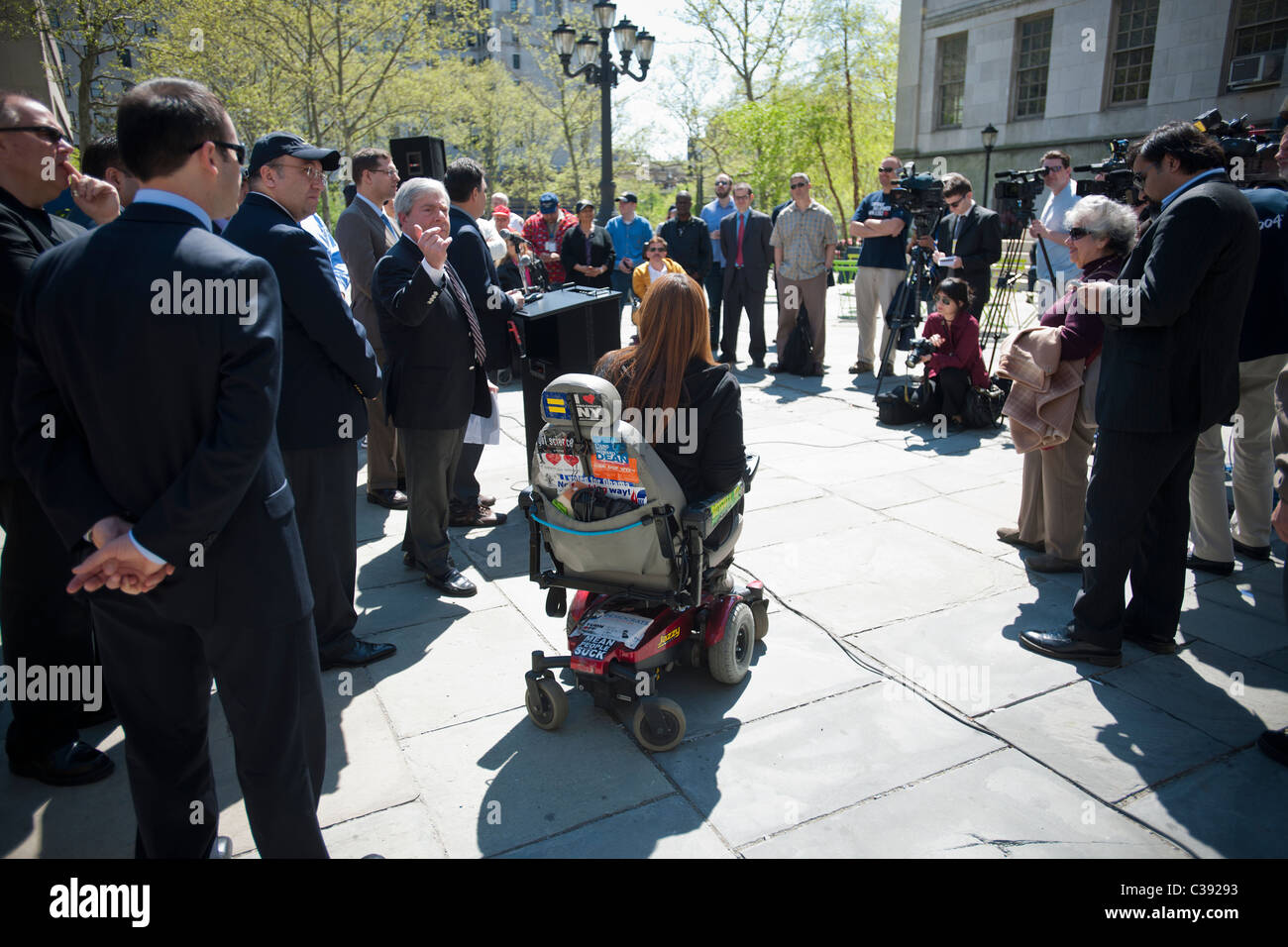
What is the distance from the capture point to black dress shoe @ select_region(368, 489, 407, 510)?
564 centimetres

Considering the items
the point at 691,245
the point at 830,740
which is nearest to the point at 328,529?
the point at 830,740

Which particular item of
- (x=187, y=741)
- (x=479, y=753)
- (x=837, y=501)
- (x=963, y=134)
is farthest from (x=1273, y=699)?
(x=963, y=134)

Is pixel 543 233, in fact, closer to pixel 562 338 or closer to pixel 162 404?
pixel 562 338

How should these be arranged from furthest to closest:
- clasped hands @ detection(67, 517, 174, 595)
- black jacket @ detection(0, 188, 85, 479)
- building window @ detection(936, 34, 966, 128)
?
building window @ detection(936, 34, 966, 128), black jacket @ detection(0, 188, 85, 479), clasped hands @ detection(67, 517, 174, 595)

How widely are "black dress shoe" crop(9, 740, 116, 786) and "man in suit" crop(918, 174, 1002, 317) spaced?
7700 mm

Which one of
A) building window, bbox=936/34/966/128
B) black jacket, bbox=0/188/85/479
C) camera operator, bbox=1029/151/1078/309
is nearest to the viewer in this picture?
black jacket, bbox=0/188/85/479

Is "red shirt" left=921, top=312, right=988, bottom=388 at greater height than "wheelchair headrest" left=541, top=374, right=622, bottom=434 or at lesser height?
lesser

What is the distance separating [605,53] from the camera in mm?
13695

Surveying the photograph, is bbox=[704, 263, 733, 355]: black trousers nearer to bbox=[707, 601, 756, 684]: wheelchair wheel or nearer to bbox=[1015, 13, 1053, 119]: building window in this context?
bbox=[707, 601, 756, 684]: wheelchair wheel

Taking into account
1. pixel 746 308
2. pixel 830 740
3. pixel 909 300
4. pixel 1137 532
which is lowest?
pixel 830 740

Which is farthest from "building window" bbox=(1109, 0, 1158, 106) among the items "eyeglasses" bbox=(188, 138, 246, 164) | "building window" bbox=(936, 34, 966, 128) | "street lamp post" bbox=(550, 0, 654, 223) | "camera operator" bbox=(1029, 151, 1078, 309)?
"eyeglasses" bbox=(188, 138, 246, 164)

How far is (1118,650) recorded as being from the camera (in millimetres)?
3521

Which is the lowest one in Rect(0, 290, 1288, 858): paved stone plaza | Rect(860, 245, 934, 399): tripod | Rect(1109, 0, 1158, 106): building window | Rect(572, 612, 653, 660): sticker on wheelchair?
Rect(0, 290, 1288, 858): paved stone plaza

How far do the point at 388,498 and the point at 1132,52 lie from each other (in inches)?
956
